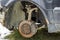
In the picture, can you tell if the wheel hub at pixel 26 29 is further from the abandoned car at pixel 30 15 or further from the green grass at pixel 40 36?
the green grass at pixel 40 36

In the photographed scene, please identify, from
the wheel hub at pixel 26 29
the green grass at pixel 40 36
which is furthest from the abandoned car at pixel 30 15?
the green grass at pixel 40 36

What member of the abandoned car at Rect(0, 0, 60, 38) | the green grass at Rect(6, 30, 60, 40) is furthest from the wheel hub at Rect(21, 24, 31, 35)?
the green grass at Rect(6, 30, 60, 40)

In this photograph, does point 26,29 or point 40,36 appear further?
point 40,36

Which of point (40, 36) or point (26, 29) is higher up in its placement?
point (26, 29)

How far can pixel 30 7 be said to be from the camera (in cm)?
524

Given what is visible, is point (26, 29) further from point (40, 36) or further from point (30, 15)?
point (40, 36)

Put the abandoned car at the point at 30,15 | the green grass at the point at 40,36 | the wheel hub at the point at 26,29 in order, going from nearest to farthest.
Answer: the abandoned car at the point at 30,15 → the wheel hub at the point at 26,29 → the green grass at the point at 40,36

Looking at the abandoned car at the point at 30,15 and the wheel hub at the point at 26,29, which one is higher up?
the abandoned car at the point at 30,15

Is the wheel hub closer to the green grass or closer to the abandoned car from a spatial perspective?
the abandoned car

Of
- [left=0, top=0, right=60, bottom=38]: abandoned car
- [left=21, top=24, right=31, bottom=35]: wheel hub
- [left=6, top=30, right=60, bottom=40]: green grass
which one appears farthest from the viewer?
[left=6, top=30, right=60, bottom=40]: green grass

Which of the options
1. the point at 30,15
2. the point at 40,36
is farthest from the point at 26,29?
the point at 40,36

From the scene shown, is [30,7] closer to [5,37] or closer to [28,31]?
[28,31]

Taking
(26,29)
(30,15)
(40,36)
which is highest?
(30,15)

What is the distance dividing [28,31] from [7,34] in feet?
3.90
